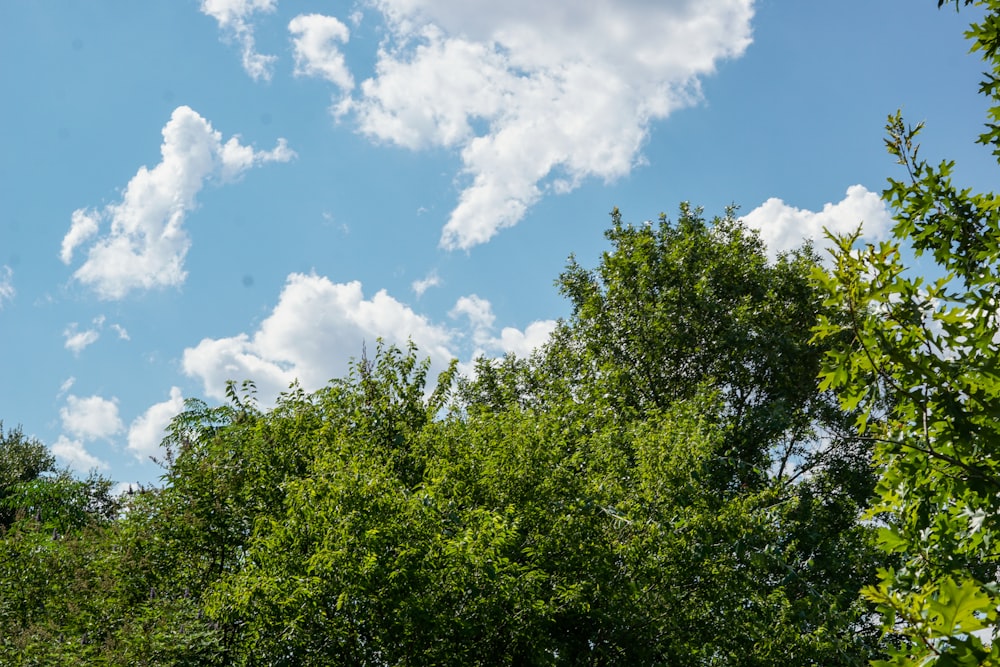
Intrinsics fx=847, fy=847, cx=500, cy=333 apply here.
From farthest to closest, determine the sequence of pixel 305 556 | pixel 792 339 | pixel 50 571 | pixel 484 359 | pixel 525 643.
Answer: pixel 484 359 → pixel 792 339 → pixel 50 571 → pixel 525 643 → pixel 305 556

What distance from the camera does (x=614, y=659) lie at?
40.0 ft

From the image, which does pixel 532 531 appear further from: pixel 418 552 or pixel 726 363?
pixel 726 363

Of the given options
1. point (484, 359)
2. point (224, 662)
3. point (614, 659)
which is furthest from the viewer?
point (484, 359)

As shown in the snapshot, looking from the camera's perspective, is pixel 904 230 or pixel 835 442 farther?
pixel 835 442

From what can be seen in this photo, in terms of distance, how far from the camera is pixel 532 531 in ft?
39.9

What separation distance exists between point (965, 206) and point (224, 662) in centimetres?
950

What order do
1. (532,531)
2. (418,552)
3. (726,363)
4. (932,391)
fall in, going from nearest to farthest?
(932,391)
(418,552)
(532,531)
(726,363)

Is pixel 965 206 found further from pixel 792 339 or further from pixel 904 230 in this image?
pixel 792 339

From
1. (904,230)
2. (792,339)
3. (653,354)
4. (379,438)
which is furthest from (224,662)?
(792,339)

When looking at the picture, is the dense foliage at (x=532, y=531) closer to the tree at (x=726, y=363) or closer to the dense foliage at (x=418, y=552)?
the dense foliage at (x=418, y=552)

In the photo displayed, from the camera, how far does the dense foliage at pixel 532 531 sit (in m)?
5.91

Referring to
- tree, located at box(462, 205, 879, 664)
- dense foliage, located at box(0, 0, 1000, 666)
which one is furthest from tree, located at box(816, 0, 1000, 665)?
tree, located at box(462, 205, 879, 664)

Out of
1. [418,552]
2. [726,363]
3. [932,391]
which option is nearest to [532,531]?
[418,552]

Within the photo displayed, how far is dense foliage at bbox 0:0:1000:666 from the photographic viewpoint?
5906 mm
